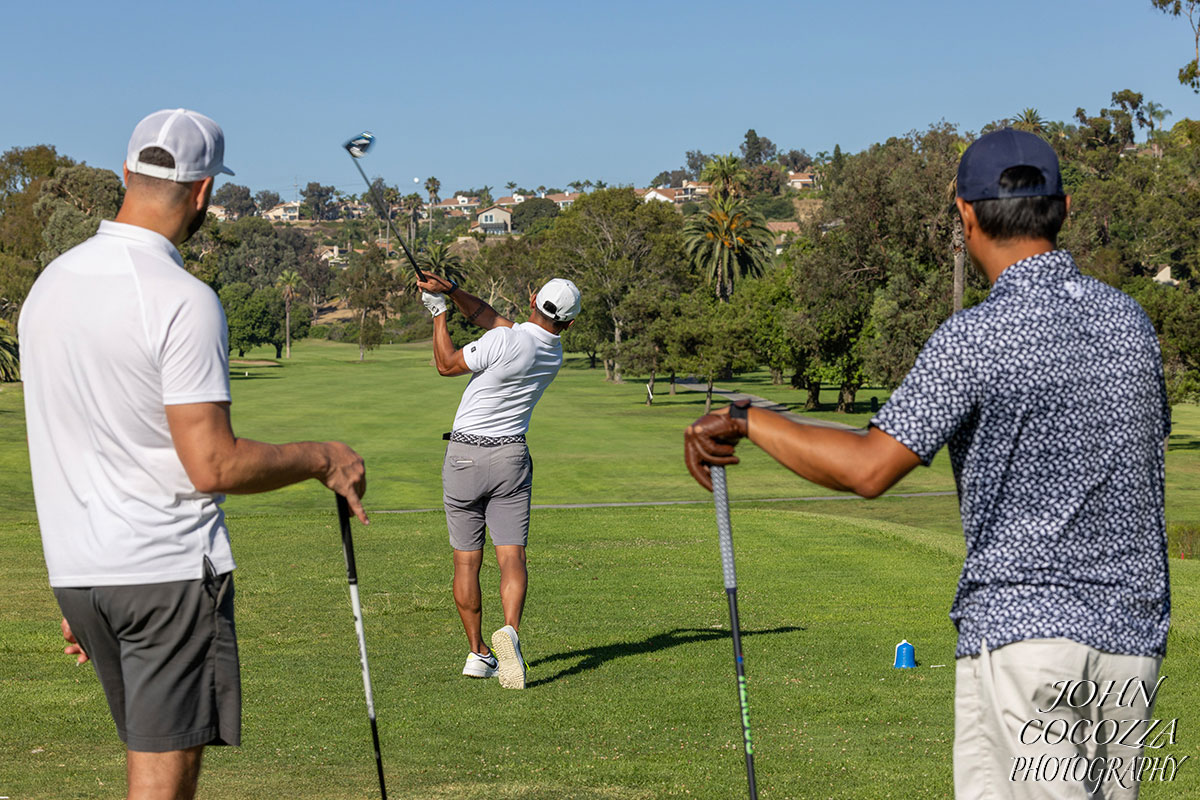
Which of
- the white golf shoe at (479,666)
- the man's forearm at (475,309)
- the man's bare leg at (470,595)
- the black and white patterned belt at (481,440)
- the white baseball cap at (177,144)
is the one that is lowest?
the white golf shoe at (479,666)

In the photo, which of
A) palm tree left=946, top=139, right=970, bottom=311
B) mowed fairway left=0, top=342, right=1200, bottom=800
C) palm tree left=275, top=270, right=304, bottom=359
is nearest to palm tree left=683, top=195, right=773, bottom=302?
palm tree left=946, top=139, right=970, bottom=311

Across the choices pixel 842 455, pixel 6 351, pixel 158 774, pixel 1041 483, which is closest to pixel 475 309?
pixel 158 774

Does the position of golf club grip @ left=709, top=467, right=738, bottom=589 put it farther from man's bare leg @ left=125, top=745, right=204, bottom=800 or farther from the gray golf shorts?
the gray golf shorts

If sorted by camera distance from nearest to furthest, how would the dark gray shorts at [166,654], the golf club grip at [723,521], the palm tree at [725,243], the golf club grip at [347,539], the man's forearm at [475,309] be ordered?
the dark gray shorts at [166,654]
the golf club grip at [723,521]
the golf club grip at [347,539]
the man's forearm at [475,309]
the palm tree at [725,243]

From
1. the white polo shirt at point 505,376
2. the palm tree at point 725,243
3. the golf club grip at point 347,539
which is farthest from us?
the palm tree at point 725,243

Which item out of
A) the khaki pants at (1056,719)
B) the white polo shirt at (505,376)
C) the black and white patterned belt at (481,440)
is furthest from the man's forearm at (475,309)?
the khaki pants at (1056,719)

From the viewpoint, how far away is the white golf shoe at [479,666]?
8.23 metres

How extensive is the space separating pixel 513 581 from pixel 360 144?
3.42 meters

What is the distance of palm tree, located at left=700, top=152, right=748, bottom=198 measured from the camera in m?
107

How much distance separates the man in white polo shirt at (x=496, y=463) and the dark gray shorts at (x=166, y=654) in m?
4.36

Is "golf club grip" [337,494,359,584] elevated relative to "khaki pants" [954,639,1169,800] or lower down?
elevated

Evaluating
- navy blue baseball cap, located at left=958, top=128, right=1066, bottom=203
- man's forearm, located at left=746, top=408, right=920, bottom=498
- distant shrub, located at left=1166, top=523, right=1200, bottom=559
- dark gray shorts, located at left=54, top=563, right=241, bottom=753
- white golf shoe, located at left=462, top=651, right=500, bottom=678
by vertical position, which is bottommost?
distant shrub, located at left=1166, top=523, right=1200, bottom=559

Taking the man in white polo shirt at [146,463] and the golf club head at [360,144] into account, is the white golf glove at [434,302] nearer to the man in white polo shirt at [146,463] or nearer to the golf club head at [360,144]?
the golf club head at [360,144]

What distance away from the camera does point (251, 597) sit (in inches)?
457
